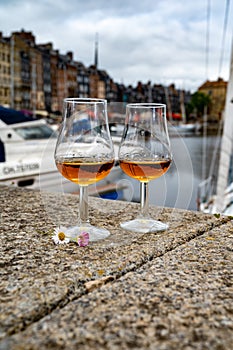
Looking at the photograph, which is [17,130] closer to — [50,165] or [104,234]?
[50,165]

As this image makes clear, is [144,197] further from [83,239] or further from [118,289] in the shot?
[118,289]

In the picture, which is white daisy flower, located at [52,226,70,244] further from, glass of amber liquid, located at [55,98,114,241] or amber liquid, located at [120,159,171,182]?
amber liquid, located at [120,159,171,182]

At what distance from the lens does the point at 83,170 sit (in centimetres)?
58

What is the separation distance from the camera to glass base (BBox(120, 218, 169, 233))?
63 cm

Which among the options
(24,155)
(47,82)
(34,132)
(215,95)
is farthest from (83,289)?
(47,82)

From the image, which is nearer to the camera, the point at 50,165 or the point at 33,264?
the point at 33,264

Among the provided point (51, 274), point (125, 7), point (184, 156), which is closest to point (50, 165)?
point (184, 156)

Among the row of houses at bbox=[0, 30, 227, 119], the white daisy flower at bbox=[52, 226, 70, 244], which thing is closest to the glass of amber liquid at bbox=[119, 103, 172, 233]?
the white daisy flower at bbox=[52, 226, 70, 244]

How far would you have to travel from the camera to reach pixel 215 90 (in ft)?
24.2

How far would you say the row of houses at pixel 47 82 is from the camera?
895cm

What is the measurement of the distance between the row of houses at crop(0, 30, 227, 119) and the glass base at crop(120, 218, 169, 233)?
6069mm

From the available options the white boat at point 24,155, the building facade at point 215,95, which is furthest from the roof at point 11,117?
the building facade at point 215,95

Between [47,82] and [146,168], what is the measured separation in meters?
12.5

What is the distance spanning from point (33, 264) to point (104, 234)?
0.50ft
